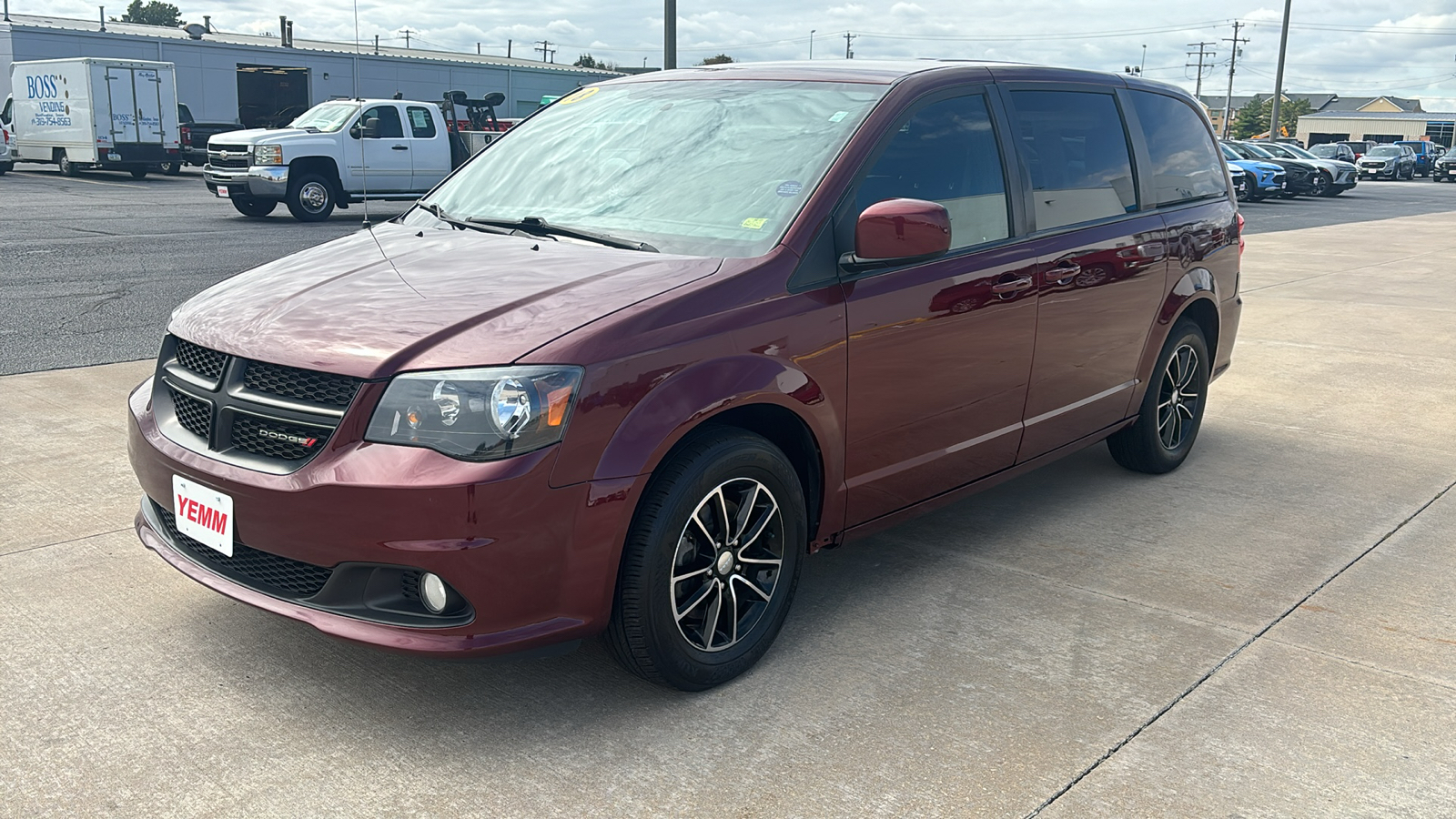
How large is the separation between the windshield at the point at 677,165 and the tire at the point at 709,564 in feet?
2.22

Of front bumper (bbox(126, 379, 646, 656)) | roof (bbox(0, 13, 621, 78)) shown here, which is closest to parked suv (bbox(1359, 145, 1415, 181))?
roof (bbox(0, 13, 621, 78))

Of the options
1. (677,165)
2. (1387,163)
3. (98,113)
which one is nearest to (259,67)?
(98,113)

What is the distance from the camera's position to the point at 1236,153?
105ft

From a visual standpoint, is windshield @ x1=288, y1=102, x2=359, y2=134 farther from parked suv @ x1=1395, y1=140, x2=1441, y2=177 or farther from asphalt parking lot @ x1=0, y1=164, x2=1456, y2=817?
parked suv @ x1=1395, y1=140, x2=1441, y2=177

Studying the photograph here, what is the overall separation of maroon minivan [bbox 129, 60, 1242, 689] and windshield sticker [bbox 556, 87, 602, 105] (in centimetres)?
4

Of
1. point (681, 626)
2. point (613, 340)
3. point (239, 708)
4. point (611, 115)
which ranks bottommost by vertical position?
point (239, 708)

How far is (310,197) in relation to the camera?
18484mm

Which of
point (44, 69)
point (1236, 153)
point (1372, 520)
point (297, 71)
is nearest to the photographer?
point (1372, 520)

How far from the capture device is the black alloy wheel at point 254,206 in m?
18.4

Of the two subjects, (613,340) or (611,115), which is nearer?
(613,340)

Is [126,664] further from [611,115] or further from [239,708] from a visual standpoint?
[611,115]

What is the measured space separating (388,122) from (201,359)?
56.1ft

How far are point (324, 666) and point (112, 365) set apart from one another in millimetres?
4542

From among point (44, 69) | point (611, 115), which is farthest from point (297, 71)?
point (611, 115)
